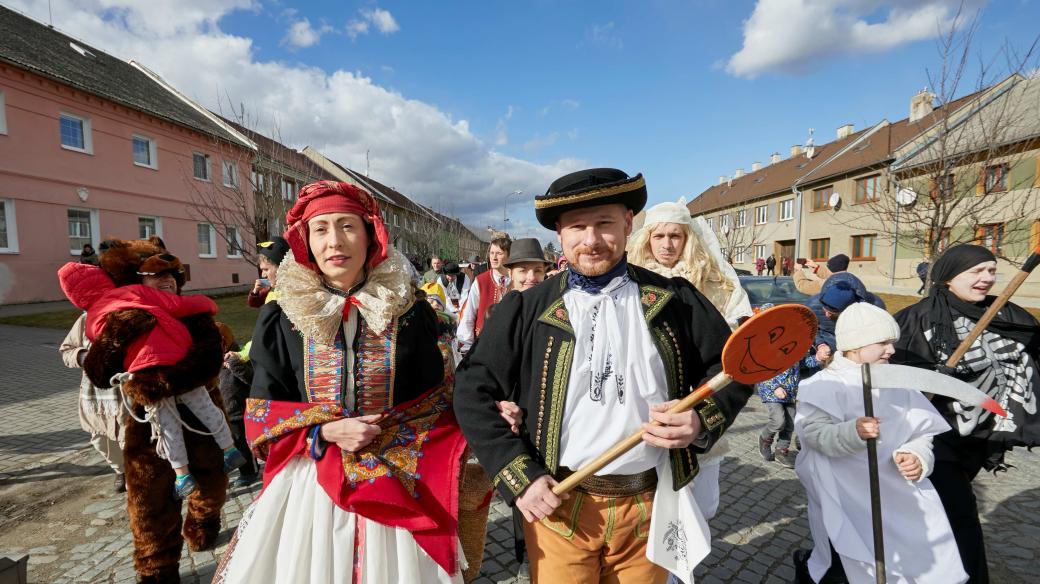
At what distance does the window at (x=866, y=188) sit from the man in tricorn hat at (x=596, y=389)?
26.3 m

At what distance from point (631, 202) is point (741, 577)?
2.63 meters

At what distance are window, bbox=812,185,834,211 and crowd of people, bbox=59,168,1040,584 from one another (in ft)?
92.7

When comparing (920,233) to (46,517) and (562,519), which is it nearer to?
(562,519)

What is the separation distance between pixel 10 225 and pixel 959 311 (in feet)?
69.7

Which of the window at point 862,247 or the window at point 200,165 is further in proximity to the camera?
the window at point 862,247

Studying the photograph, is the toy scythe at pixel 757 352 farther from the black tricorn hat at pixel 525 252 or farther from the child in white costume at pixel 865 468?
the black tricorn hat at pixel 525 252

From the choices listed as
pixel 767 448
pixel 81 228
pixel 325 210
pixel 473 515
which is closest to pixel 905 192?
pixel 767 448

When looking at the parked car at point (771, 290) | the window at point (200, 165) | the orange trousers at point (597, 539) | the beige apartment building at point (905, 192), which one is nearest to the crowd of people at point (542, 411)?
the orange trousers at point (597, 539)

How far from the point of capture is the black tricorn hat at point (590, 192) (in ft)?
4.99

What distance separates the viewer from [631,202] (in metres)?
1.62

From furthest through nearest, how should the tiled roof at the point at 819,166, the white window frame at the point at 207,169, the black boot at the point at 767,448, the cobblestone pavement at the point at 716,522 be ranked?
the tiled roof at the point at 819,166, the white window frame at the point at 207,169, the black boot at the point at 767,448, the cobblestone pavement at the point at 716,522

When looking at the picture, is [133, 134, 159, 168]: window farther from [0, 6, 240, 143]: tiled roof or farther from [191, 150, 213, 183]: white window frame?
[191, 150, 213, 183]: white window frame

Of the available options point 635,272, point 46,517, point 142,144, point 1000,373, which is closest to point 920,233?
point 1000,373

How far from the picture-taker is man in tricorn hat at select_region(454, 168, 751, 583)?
5.06 feet
